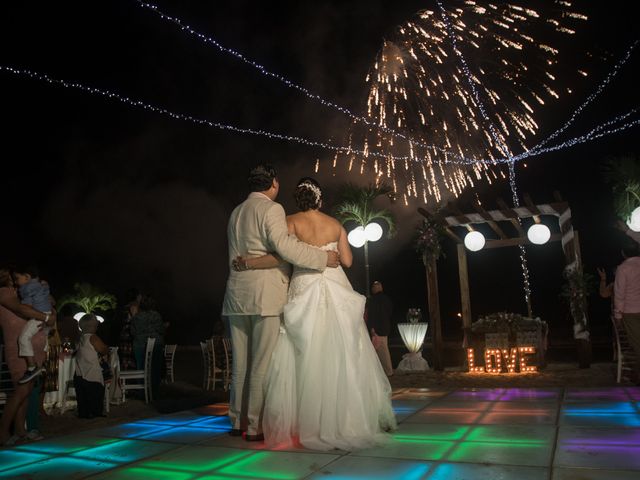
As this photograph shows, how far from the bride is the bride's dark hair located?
0.10m

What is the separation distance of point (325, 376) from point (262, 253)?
36.3 inches

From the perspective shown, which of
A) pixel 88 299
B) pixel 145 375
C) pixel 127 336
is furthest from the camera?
pixel 88 299

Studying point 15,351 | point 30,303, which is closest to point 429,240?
point 30,303

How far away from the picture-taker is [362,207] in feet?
38.3

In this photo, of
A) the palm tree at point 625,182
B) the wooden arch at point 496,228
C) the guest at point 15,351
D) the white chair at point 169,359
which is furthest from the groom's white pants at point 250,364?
the palm tree at point 625,182

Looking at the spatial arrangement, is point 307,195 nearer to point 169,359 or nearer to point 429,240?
point 429,240

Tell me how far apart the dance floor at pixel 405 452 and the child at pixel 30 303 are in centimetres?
60

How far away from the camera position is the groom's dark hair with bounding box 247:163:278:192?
3.54m

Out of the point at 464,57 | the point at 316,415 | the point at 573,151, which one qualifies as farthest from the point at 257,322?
the point at 573,151

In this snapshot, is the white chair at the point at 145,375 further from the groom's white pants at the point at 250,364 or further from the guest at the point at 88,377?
the groom's white pants at the point at 250,364

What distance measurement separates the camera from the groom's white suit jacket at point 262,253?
10.6ft

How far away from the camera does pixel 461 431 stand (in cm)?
324

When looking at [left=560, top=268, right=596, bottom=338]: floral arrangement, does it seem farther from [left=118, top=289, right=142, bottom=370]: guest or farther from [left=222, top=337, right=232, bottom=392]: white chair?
[left=118, top=289, right=142, bottom=370]: guest

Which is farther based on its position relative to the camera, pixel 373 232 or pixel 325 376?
pixel 373 232
